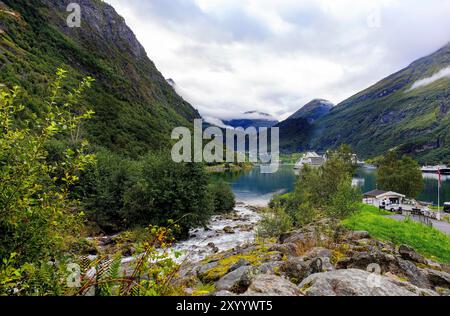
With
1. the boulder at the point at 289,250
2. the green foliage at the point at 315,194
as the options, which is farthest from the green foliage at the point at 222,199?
the boulder at the point at 289,250

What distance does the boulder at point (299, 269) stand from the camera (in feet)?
27.9

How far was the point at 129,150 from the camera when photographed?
12719 centimetres

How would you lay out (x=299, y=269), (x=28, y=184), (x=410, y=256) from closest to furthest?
(x=28, y=184) < (x=299, y=269) < (x=410, y=256)

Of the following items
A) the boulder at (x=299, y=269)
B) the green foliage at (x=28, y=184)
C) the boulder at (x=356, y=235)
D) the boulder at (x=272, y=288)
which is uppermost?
the green foliage at (x=28, y=184)

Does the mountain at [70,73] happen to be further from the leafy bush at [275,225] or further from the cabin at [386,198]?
the cabin at [386,198]

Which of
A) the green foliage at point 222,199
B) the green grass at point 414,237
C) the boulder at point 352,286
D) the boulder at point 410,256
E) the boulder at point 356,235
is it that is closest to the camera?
the boulder at point 352,286

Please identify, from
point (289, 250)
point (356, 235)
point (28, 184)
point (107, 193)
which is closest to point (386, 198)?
point (356, 235)

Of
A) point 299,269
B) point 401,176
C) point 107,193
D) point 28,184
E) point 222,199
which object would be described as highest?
point 28,184

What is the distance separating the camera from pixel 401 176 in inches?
2640

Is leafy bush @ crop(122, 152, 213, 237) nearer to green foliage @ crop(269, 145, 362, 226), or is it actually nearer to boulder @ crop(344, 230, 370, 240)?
green foliage @ crop(269, 145, 362, 226)

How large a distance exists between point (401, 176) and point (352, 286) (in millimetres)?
72287

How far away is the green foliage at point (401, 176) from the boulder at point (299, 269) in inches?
2731

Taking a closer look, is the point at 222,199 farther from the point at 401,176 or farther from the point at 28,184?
the point at 28,184

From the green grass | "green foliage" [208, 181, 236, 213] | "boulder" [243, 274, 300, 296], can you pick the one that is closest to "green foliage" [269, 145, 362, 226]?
the green grass
